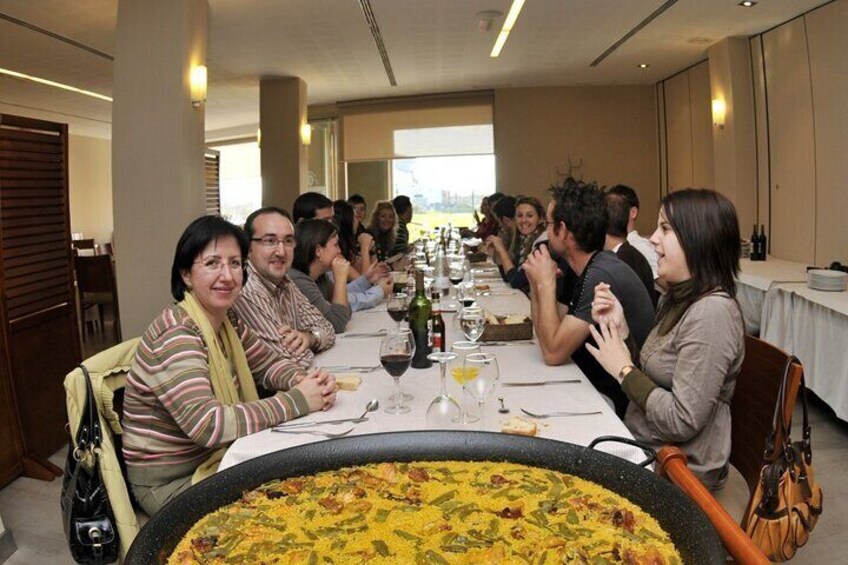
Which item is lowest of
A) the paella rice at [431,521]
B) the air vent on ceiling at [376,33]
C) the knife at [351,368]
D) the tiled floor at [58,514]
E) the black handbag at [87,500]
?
the tiled floor at [58,514]

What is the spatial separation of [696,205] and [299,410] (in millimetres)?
1118

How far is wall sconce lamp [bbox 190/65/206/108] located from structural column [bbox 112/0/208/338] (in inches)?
6.8

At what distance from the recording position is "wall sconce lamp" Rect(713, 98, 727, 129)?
23.4 feet

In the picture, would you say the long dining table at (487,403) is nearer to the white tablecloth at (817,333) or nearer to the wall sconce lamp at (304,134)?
the white tablecloth at (817,333)

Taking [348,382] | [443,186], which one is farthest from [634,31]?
[348,382]

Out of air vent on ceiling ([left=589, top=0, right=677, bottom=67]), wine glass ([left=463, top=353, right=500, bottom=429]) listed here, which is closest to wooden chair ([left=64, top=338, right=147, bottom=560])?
wine glass ([left=463, top=353, right=500, bottom=429])

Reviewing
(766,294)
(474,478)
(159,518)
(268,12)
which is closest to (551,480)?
(474,478)

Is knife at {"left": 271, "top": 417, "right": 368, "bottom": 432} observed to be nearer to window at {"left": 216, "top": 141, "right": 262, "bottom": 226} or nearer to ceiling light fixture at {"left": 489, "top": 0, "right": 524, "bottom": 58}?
ceiling light fixture at {"left": 489, "top": 0, "right": 524, "bottom": 58}

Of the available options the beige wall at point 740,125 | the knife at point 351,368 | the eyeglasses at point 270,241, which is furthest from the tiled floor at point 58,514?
the beige wall at point 740,125

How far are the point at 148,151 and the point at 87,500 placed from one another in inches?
150

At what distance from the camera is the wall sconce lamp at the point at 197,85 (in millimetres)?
5039

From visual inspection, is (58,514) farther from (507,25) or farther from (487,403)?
(507,25)

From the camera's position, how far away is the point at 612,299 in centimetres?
180

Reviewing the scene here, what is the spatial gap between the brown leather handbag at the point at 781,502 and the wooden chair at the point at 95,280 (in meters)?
5.82
